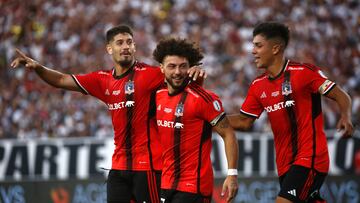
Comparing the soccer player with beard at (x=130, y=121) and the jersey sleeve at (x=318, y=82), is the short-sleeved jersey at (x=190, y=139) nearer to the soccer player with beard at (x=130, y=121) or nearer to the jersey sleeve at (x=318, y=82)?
the soccer player with beard at (x=130, y=121)

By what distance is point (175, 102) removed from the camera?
23.7 feet

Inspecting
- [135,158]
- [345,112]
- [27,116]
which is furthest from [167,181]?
[27,116]

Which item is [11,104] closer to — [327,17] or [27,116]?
[27,116]

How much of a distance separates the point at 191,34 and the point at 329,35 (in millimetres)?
3444

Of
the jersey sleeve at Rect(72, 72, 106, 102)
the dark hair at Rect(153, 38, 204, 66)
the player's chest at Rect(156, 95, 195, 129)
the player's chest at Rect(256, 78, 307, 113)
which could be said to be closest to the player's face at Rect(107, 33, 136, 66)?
the jersey sleeve at Rect(72, 72, 106, 102)

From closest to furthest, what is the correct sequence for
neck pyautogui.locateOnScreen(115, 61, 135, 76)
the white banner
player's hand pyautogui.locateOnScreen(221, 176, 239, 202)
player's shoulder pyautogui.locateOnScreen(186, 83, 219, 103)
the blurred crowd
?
player's hand pyautogui.locateOnScreen(221, 176, 239, 202)
player's shoulder pyautogui.locateOnScreen(186, 83, 219, 103)
neck pyautogui.locateOnScreen(115, 61, 135, 76)
the white banner
the blurred crowd

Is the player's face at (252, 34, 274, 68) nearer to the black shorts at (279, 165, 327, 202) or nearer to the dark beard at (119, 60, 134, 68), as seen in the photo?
the black shorts at (279, 165, 327, 202)

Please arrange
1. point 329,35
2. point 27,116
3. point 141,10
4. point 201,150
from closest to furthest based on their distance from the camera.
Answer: point 201,150 → point 329,35 → point 27,116 → point 141,10

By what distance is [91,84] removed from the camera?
828cm

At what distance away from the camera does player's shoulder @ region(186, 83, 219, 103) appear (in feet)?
23.3

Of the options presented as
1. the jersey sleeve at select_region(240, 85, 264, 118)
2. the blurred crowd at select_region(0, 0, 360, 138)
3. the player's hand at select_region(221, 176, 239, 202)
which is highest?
the blurred crowd at select_region(0, 0, 360, 138)

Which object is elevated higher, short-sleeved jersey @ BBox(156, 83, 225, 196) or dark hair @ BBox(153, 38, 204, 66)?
dark hair @ BBox(153, 38, 204, 66)

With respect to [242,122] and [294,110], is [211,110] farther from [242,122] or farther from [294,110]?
[242,122]

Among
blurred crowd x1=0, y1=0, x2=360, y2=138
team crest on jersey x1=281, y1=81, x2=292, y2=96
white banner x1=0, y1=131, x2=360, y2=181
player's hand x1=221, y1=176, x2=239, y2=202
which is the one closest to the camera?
player's hand x1=221, y1=176, x2=239, y2=202
